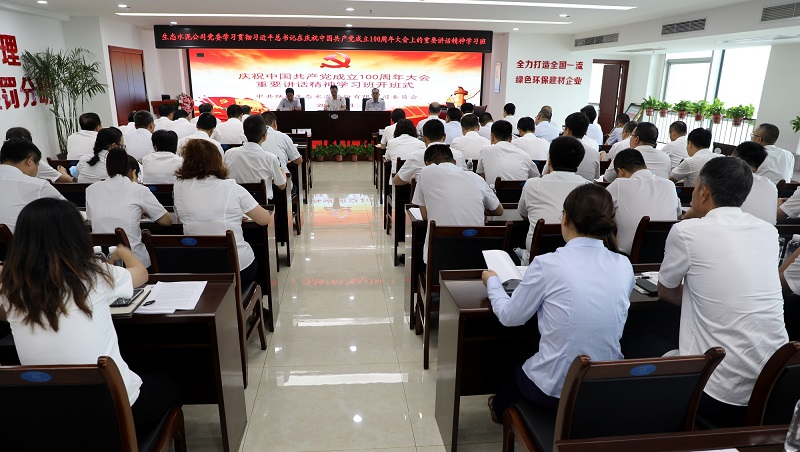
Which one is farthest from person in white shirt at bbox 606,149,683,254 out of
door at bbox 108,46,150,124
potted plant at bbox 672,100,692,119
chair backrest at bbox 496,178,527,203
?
door at bbox 108,46,150,124

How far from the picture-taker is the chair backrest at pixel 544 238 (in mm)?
2619

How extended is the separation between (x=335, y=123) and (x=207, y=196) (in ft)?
23.4

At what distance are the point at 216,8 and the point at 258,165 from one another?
4.56 meters

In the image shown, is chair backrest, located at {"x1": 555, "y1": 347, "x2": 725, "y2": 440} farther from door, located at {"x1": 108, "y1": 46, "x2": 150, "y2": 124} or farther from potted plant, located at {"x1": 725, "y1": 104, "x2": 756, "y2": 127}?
door, located at {"x1": 108, "y1": 46, "x2": 150, "y2": 124}

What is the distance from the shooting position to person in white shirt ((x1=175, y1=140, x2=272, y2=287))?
9.14 ft

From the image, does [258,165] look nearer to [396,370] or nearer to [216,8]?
[396,370]

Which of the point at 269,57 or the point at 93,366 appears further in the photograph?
the point at 269,57

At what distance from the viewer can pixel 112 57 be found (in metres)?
9.05

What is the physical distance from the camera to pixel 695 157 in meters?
4.36

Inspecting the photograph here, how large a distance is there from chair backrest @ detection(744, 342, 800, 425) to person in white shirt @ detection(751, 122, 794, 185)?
3657mm

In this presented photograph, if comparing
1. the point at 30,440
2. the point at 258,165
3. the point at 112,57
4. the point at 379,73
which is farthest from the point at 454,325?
the point at 379,73

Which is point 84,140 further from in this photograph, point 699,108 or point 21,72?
point 699,108

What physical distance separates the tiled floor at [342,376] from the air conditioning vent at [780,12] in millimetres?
5306

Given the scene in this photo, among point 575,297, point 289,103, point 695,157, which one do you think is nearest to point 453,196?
point 575,297
